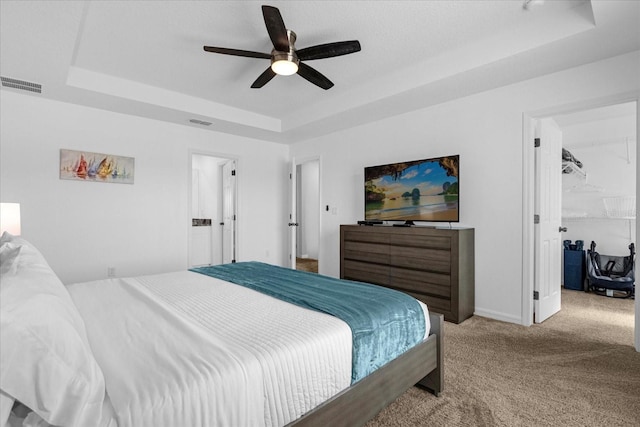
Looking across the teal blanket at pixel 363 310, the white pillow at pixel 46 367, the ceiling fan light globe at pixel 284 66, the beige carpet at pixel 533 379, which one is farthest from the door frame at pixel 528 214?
the white pillow at pixel 46 367

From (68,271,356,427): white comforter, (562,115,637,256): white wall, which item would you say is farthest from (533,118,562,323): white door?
(68,271,356,427): white comforter

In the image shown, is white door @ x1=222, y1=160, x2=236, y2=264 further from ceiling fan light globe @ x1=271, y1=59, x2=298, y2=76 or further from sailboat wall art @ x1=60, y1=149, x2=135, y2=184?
ceiling fan light globe @ x1=271, y1=59, x2=298, y2=76

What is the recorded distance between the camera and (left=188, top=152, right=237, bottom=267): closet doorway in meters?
6.11

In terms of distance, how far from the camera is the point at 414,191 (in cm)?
386

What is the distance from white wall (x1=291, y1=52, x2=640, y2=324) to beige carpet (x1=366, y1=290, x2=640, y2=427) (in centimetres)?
46

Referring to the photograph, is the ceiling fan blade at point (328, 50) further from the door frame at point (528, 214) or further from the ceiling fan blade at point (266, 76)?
the door frame at point (528, 214)

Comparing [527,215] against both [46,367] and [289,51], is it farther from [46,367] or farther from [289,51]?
[46,367]

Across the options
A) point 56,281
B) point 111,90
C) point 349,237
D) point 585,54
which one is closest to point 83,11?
point 111,90

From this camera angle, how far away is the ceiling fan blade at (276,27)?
1964mm

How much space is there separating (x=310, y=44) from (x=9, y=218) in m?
2.86

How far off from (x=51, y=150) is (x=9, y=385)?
12.5ft

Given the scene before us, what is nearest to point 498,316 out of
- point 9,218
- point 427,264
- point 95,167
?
point 427,264

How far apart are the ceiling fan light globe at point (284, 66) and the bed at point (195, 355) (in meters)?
1.70

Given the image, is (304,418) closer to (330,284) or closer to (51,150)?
(330,284)
